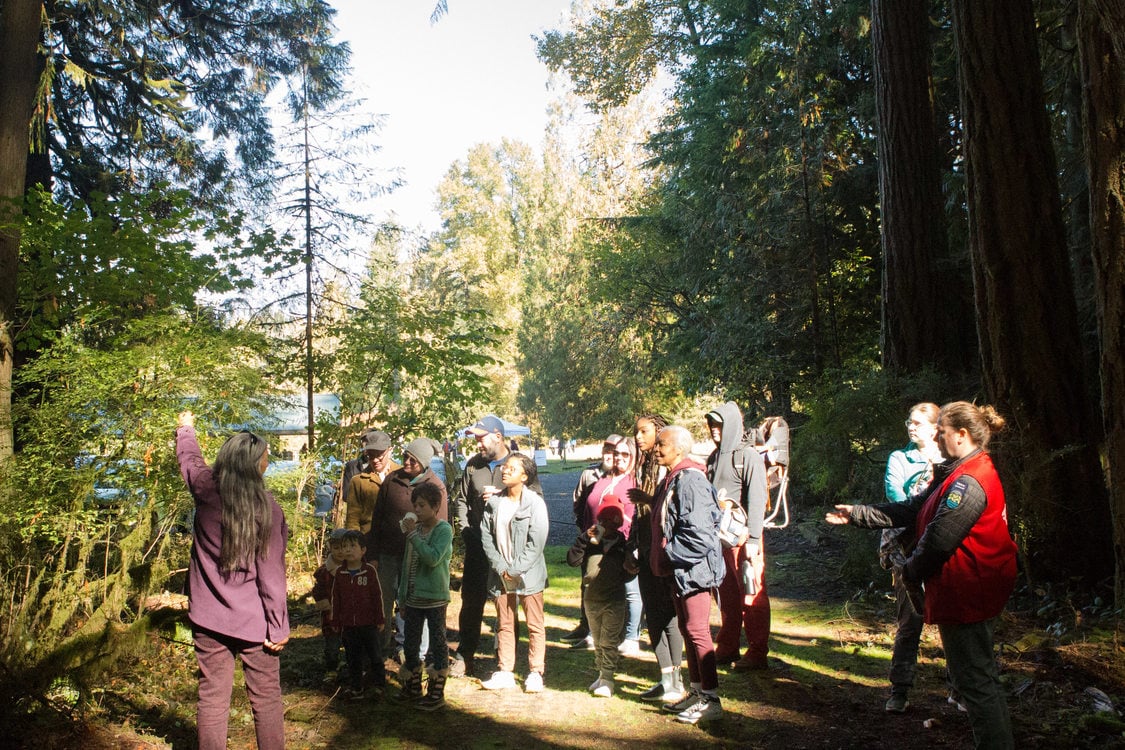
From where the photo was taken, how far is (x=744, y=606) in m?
6.72

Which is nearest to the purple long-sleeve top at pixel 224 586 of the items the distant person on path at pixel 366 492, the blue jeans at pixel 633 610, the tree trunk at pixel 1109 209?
the distant person on path at pixel 366 492

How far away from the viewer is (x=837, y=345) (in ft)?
49.1

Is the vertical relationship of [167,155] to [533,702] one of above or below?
above

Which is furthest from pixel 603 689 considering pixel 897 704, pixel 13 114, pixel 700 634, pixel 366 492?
pixel 13 114

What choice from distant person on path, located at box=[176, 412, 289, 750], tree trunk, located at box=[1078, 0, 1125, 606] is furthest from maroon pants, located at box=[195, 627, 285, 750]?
tree trunk, located at box=[1078, 0, 1125, 606]

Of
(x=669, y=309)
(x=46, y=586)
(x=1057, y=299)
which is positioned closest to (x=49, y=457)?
(x=46, y=586)

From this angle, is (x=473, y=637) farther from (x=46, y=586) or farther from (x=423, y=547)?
(x=46, y=586)

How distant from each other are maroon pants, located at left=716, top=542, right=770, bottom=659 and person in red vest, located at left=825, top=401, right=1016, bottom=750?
2.53m

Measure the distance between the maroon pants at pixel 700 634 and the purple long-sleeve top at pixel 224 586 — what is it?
2528 mm

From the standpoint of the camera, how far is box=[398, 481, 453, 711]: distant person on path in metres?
6.00

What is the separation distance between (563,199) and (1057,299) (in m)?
35.3

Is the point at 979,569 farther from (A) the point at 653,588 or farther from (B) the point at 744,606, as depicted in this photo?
(B) the point at 744,606

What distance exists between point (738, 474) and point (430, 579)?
253cm

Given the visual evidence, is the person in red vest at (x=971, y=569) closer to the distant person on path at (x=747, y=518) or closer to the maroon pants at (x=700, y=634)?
the maroon pants at (x=700, y=634)
